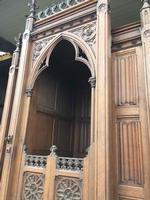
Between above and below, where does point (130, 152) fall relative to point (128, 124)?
below

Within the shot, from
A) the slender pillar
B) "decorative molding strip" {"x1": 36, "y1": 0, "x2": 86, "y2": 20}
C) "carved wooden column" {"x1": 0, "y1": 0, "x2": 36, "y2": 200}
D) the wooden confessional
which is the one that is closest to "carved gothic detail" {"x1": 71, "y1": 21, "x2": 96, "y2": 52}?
the wooden confessional

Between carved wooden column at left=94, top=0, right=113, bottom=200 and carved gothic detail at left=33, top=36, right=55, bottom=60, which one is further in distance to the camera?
carved gothic detail at left=33, top=36, right=55, bottom=60

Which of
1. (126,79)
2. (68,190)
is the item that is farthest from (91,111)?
(68,190)

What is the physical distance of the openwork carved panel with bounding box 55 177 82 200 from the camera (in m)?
2.17

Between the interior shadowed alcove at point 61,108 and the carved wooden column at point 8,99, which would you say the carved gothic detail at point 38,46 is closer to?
the interior shadowed alcove at point 61,108

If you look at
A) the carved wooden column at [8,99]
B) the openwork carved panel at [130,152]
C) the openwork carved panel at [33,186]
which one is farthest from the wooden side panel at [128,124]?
the carved wooden column at [8,99]

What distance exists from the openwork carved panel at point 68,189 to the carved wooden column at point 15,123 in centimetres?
70

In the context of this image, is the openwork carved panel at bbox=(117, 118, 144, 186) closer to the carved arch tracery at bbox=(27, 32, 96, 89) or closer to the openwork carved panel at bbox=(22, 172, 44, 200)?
the openwork carved panel at bbox=(22, 172, 44, 200)

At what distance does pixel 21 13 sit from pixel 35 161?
14.4ft

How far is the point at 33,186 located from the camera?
248 cm

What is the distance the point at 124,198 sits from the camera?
1972 mm

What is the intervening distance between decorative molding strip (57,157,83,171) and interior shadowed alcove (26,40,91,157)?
0.65 metres

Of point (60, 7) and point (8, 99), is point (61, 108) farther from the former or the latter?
point (60, 7)

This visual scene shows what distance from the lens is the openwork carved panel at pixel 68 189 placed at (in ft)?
7.12
